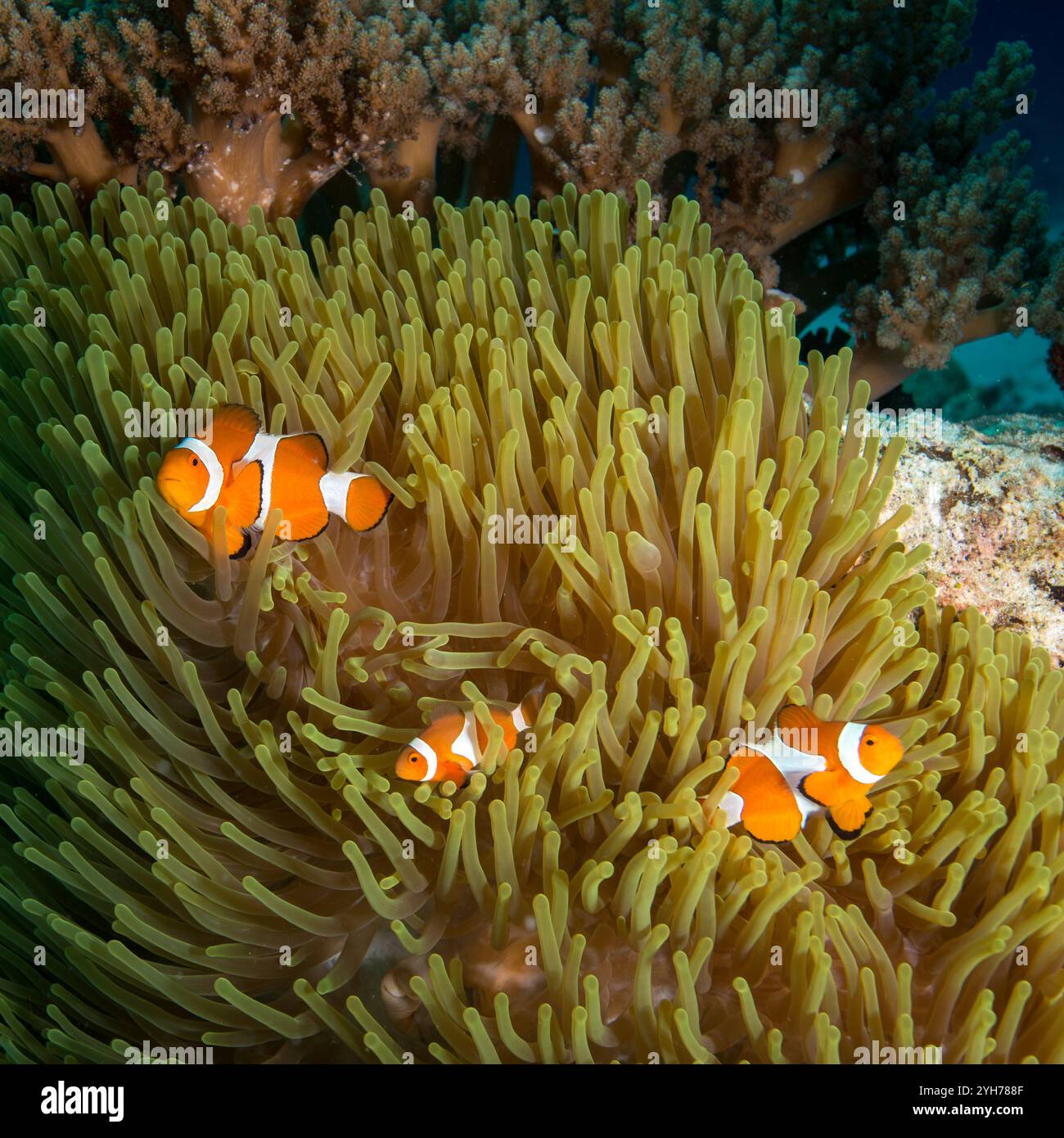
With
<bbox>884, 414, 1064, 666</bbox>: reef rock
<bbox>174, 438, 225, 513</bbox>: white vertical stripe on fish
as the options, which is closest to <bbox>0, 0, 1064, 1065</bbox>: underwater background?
<bbox>174, 438, 225, 513</bbox>: white vertical stripe on fish

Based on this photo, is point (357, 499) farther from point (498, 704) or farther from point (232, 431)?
point (498, 704)

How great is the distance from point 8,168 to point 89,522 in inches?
57.8

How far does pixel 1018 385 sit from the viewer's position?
5719mm

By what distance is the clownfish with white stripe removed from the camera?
4.85 feet

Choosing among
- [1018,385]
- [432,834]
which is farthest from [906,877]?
[1018,385]

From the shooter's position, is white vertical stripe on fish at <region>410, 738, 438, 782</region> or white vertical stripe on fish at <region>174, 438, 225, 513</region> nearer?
white vertical stripe on fish at <region>410, 738, 438, 782</region>

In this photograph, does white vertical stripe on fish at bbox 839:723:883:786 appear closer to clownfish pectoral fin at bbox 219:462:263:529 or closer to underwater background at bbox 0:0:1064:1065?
underwater background at bbox 0:0:1064:1065

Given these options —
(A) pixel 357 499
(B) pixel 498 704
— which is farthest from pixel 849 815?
(A) pixel 357 499

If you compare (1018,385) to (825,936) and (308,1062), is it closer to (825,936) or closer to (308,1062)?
(825,936)

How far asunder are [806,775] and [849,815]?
0.38 ft

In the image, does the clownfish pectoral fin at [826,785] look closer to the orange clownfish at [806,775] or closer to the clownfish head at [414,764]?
the orange clownfish at [806,775]

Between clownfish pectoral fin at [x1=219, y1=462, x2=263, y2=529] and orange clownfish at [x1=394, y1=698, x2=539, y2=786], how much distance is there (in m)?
0.48

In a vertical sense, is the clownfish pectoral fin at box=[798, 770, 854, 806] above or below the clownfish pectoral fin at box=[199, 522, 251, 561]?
below

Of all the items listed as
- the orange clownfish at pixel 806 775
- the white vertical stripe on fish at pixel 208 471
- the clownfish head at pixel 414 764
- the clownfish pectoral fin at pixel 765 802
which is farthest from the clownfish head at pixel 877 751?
the white vertical stripe on fish at pixel 208 471
